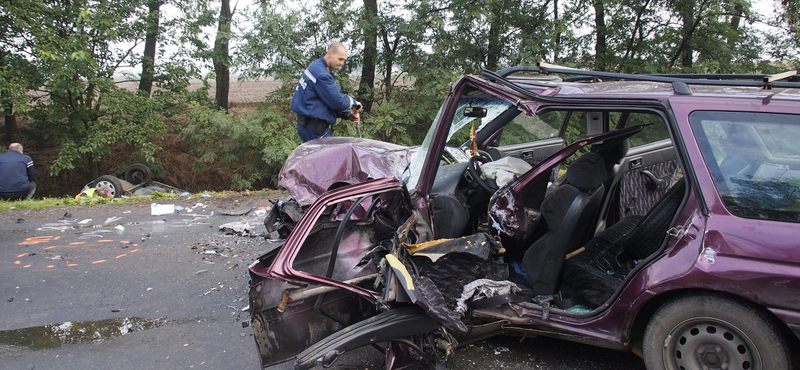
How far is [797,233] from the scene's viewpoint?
7.13ft

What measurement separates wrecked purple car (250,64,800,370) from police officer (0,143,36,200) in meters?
8.92

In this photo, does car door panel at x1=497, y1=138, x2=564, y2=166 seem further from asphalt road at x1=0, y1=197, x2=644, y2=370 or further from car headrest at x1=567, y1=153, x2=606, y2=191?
asphalt road at x1=0, y1=197, x2=644, y2=370

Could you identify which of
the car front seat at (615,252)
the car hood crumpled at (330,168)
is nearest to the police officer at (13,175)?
the car hood crumpled at (330,168)

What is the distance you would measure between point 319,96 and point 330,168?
1379 mm

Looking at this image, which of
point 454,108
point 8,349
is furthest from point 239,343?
point 454,108

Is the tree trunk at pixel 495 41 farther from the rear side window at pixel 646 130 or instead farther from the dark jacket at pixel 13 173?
the dark jacket at pixel 13 173

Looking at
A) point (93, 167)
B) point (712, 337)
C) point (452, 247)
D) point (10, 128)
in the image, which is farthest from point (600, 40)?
point (10, 128)

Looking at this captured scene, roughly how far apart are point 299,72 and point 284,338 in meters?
8.33

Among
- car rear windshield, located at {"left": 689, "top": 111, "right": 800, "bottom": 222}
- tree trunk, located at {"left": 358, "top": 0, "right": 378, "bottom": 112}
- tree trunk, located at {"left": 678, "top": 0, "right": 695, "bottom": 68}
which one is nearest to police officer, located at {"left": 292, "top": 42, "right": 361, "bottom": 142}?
car rear windshield, located at {"left": 689, "top": 111, "right": 800, "bottom": 222}

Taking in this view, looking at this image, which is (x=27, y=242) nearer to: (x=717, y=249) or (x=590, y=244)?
(x=590, y=244)

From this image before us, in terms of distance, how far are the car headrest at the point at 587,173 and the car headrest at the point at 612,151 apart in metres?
0.09

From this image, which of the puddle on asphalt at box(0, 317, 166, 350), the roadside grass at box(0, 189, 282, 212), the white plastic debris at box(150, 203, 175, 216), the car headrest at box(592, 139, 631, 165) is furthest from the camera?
the roadside grass at box(0, 189, 282, 212)

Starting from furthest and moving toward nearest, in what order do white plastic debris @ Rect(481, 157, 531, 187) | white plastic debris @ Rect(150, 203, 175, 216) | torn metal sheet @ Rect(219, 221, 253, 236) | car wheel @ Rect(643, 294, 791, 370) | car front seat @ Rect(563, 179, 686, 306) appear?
1. white plastic debris @ Rect(150, 203, 175, 216)
2. torn metal sheet @ Rect(219, 221, 253, 236)
3. white plastic debris @ Rect(481, 157, 531, 187)
4. car front seat @ Rect(563, 179, 686, 306)
5. car wheel @ Rect(643, 294, 791, 370)

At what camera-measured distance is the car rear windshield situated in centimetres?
228
